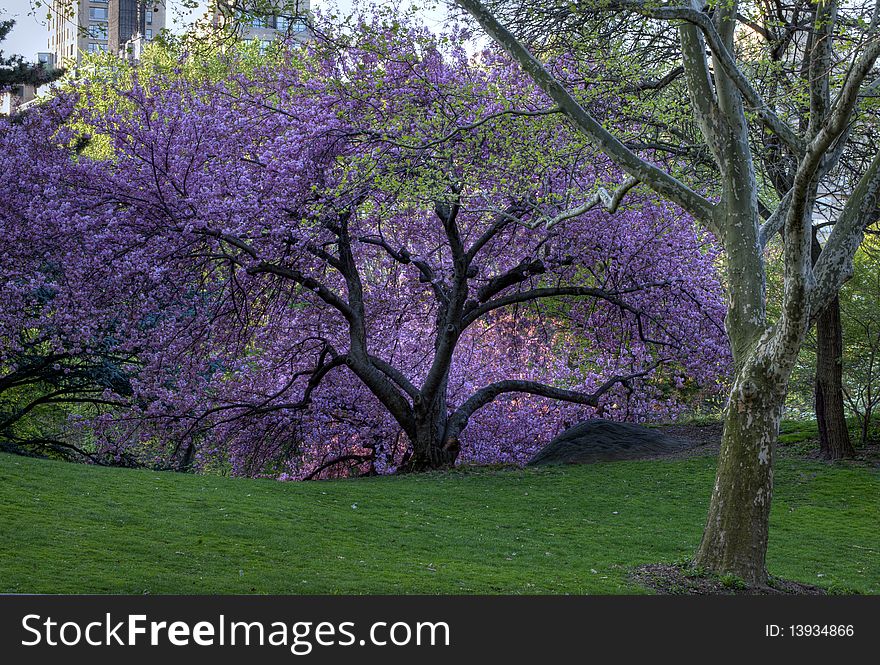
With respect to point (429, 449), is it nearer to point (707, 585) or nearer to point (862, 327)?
point (862, 327)

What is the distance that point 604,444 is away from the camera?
16.8 meters

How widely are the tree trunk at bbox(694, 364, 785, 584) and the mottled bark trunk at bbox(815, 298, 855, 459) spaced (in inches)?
281

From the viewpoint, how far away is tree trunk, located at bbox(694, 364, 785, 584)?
27.1 feet

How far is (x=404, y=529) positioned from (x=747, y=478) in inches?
162

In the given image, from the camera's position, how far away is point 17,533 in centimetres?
859

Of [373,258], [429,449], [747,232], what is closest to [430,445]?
[429,449]

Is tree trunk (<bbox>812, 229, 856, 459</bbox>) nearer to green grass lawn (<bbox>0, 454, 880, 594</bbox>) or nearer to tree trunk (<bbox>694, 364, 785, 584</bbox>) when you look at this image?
green grass lawn (<bbox>0, 454, 880, 594</bbox>)

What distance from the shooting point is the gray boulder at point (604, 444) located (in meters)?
16.5

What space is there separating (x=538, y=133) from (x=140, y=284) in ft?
21.8

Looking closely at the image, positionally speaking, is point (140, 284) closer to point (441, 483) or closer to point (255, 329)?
point (255, 329)

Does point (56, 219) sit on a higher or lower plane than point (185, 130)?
lower

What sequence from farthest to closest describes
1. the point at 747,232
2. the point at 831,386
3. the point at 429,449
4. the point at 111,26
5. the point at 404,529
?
the point at 111,26 < the point at 429,449 < the point at 831,386 < the point at 404,529 < the point at 747,232

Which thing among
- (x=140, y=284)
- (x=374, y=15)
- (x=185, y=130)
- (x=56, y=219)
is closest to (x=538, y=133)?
(x=374, y=15)

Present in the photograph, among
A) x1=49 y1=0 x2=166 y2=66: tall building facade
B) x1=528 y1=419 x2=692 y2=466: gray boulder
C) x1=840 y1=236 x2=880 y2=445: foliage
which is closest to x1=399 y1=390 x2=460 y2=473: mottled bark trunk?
x1=528 y1=419 x2=692 y2=466: gray boulder
